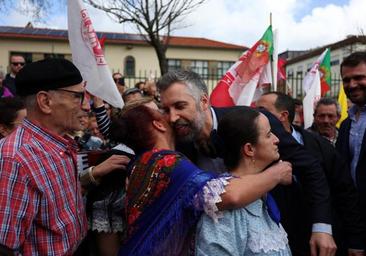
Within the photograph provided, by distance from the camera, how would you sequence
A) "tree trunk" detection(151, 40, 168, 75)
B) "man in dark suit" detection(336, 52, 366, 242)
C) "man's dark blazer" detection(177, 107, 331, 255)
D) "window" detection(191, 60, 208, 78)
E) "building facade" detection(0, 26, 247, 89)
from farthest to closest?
"window" detection(191, 60, 208, 78) < "building facade" detection(0, 26, 247, 89) < "tree trunk" detection(151, 40, 168, 75) < "man in dark suit" detection(336, 52, 366, 242) < "man's dark blazer" detection(177, 107, 331, 255)

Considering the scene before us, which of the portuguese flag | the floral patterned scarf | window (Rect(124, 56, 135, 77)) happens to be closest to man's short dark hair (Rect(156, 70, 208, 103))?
the floral patterned scarf

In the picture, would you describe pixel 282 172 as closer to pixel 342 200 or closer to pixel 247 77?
pixel 342 200

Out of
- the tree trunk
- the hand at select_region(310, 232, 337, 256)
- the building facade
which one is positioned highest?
the building facade

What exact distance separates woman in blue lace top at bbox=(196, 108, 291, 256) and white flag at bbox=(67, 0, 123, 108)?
6.72ft

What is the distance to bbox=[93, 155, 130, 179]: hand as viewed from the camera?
229cm

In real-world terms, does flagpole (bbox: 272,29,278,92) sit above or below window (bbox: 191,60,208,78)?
below

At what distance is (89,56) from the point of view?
4016 millimetres

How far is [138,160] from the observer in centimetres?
194

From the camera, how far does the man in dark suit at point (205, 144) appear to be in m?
2.34

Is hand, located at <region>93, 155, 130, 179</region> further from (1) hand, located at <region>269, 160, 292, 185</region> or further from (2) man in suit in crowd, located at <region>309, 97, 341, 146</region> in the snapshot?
(2) man in suit in crowd, located at <region>309, 97, 341, 146</region>

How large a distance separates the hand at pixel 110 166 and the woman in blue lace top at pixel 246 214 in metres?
0.56

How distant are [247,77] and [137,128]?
4.04 m

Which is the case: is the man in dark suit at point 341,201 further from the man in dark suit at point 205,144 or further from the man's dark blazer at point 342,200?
the man in dark suit at point 205,144

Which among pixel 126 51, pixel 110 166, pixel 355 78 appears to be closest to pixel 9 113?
pixel 110 166
